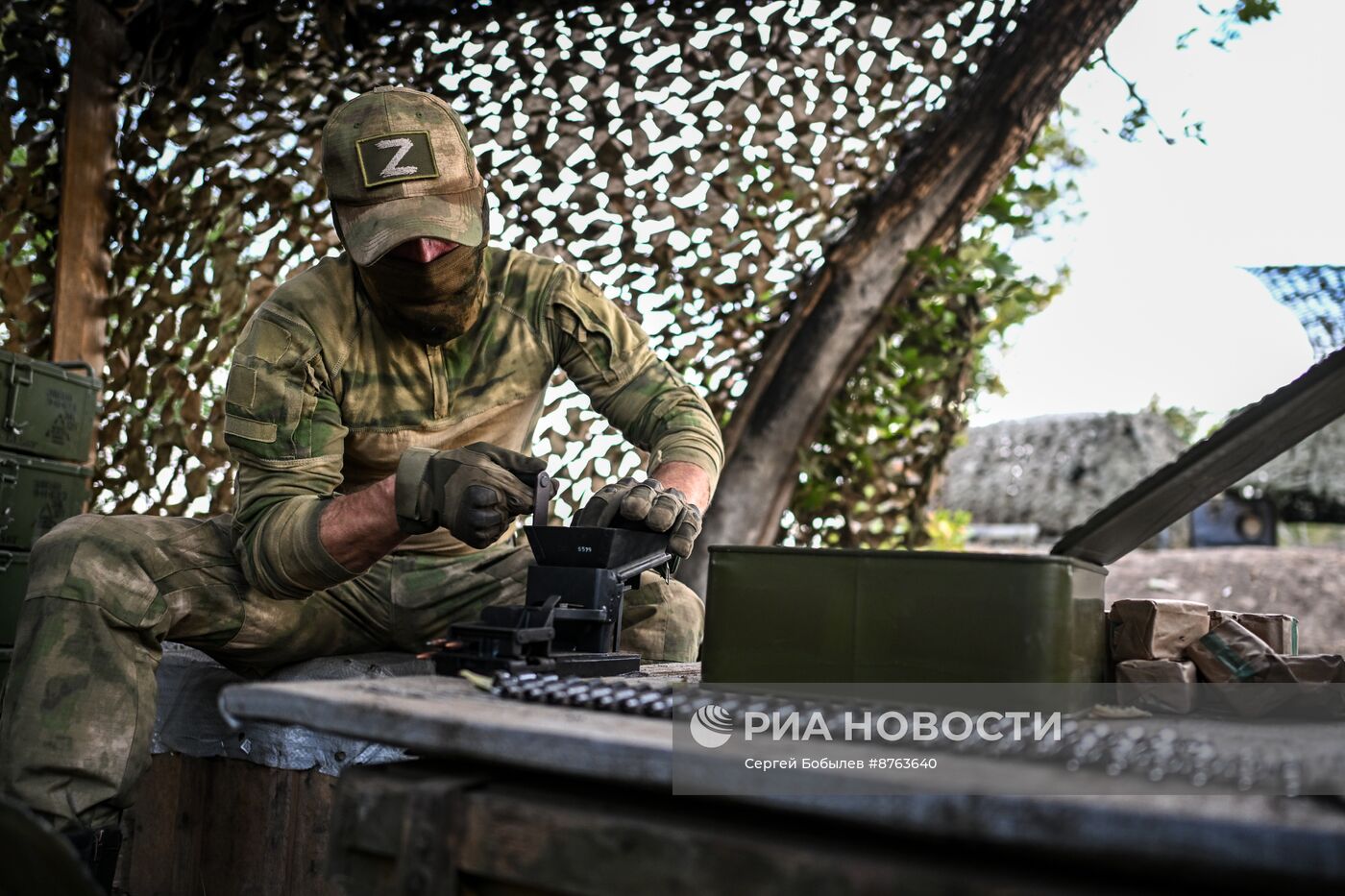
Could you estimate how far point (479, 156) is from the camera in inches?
142

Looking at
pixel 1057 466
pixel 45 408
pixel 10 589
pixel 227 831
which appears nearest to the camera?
pixel 227 831

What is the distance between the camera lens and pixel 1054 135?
423cm

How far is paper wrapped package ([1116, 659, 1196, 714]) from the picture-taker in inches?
53.8

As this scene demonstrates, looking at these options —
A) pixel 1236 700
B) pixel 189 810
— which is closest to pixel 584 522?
pixel 1236 700

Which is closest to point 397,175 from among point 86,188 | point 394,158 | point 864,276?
point 394,158

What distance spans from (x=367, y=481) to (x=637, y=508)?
89 cm

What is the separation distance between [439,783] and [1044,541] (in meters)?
5.99

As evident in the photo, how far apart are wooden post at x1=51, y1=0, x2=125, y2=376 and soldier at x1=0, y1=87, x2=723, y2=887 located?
75.7 inches

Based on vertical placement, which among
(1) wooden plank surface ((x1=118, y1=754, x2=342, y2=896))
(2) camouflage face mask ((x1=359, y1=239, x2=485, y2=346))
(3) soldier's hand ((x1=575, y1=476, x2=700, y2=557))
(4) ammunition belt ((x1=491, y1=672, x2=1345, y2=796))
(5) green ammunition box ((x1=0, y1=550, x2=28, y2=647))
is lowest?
(1) wooden plank surface ((x1=118, y1=754, x2=342, y2=896))

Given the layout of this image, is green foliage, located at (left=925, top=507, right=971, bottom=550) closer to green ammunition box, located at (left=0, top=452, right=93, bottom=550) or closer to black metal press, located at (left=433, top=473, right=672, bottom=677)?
black metal press, located at (left=433, top=473, right=672, bottom=677)

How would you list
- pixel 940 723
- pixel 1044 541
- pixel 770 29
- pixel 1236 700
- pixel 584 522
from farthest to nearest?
pixel 1044 541 < pixel 770 29 < pixel 584 522 < pixel 1236 700 < pixel 940 723

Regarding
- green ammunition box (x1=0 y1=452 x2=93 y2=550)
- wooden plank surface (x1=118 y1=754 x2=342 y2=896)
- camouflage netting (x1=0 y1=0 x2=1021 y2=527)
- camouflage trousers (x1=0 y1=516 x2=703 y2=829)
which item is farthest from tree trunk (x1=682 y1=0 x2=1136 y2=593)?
green ammunition box (x1=0 y1=452 x2=93 y2=550)

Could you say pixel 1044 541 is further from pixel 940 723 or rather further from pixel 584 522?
pixel 940 723

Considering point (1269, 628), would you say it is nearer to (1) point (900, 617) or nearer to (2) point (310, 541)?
(1) point (900, 617)
